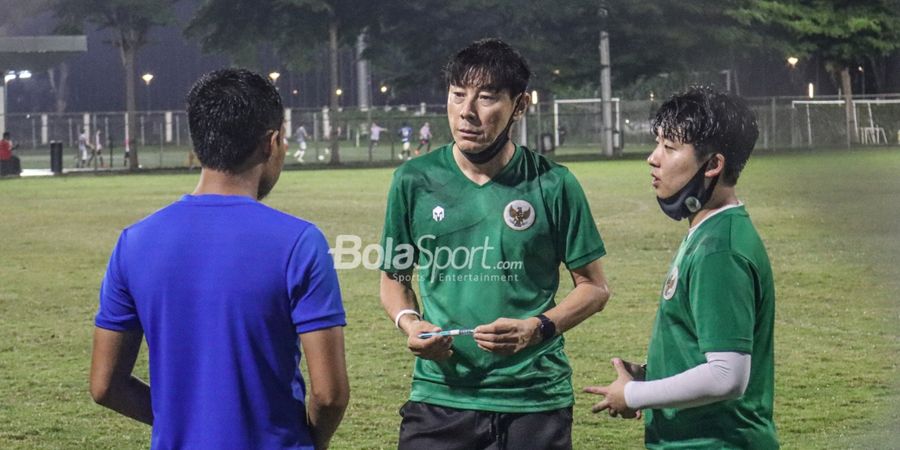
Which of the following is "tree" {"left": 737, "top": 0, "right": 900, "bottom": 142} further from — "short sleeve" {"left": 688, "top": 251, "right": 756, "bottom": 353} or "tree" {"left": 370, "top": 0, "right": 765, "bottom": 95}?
"short sleeve" {"left": 688, "top": 251, "right": 756, "bottom": 353}

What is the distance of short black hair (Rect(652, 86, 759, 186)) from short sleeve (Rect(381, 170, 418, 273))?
3.50 ft

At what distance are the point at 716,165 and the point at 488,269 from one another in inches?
36.2

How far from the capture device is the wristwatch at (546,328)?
3855mm

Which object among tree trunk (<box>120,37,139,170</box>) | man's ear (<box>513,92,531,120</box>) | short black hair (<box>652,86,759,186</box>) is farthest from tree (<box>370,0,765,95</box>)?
short black hair (<box>652,86,759,186</box>)

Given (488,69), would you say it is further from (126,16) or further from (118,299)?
(126,16)

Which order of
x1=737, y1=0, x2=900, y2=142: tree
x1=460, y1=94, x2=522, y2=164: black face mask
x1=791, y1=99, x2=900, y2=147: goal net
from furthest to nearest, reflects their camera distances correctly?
x1=737, y1=0, x2=900, y2=142: tree → x1=791, y1=99, x2=900, y2=147: goal net → x1=460, y1=94, x2=522, y2=164: black face mask

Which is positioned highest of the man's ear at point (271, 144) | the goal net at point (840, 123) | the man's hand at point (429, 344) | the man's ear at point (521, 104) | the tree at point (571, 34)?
the tree at point (571, 34)

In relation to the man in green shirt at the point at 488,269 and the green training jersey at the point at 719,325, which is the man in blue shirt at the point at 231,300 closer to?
the green training jersey at the point at 719,325

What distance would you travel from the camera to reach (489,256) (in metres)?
3.92

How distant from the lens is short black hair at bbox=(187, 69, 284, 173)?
2953mm

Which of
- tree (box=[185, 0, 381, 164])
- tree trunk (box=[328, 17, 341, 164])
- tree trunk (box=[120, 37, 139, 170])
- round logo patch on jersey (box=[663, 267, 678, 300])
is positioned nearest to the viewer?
round logo patch on jersey (box=[663, 267, 678, 300])

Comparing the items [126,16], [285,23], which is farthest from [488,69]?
[126,16]

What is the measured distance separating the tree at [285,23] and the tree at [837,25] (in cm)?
1592

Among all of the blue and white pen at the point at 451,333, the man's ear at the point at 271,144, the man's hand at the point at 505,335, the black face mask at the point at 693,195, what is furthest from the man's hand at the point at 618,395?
the man's ear at the point at 271,144
